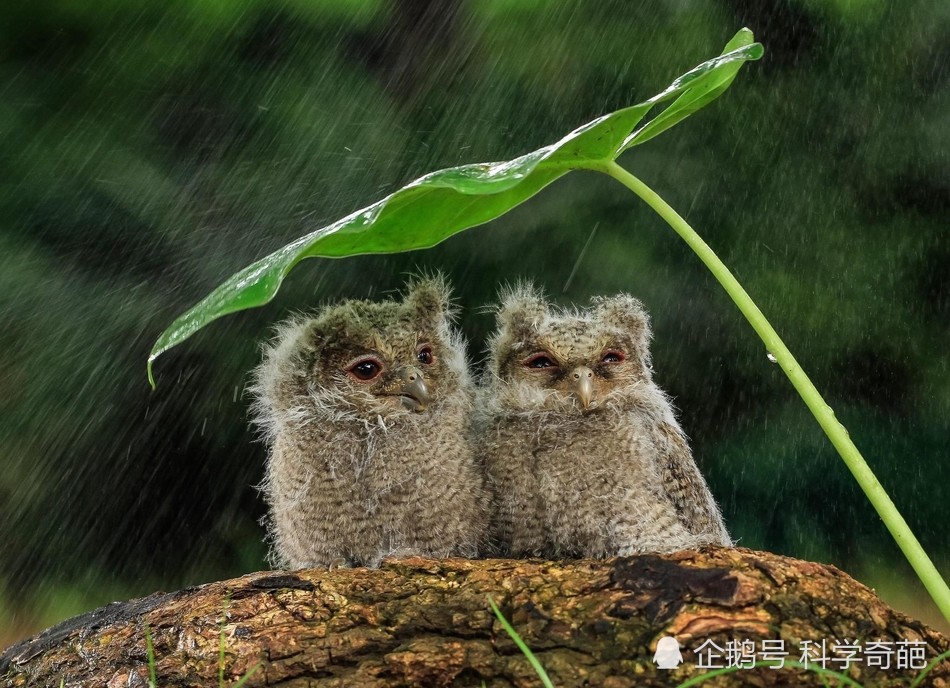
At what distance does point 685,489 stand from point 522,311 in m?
0.68

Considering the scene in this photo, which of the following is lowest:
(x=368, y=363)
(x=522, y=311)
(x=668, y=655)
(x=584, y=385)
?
(x=668, y=655)

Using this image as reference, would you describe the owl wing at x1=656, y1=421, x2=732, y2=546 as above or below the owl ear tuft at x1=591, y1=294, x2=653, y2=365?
below

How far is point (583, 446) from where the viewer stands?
282cm

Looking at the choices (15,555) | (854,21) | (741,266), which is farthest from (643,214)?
(15,555)

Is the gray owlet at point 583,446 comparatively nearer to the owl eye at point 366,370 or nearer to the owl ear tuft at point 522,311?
the owl ear tuft at point 522,311

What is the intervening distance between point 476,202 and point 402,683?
1047 millimetres

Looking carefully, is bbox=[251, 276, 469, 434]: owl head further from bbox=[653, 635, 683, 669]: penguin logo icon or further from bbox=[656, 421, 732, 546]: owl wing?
bbox=[653, 635, 683, 669]: penguin logo icon

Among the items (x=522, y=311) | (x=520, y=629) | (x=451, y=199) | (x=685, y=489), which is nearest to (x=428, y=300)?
(x=522, y=311)

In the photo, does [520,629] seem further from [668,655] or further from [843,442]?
[843,442]

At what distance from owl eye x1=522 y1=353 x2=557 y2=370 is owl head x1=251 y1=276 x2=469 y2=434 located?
0.22m

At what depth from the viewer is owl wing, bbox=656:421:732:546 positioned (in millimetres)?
2869

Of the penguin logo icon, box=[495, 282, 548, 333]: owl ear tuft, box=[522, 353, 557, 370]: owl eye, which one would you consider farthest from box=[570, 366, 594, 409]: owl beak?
the penguin logo icon

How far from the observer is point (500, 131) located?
143 inches

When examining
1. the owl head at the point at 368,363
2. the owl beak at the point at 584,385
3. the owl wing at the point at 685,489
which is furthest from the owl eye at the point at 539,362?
the owl wing at the point at 685,489
